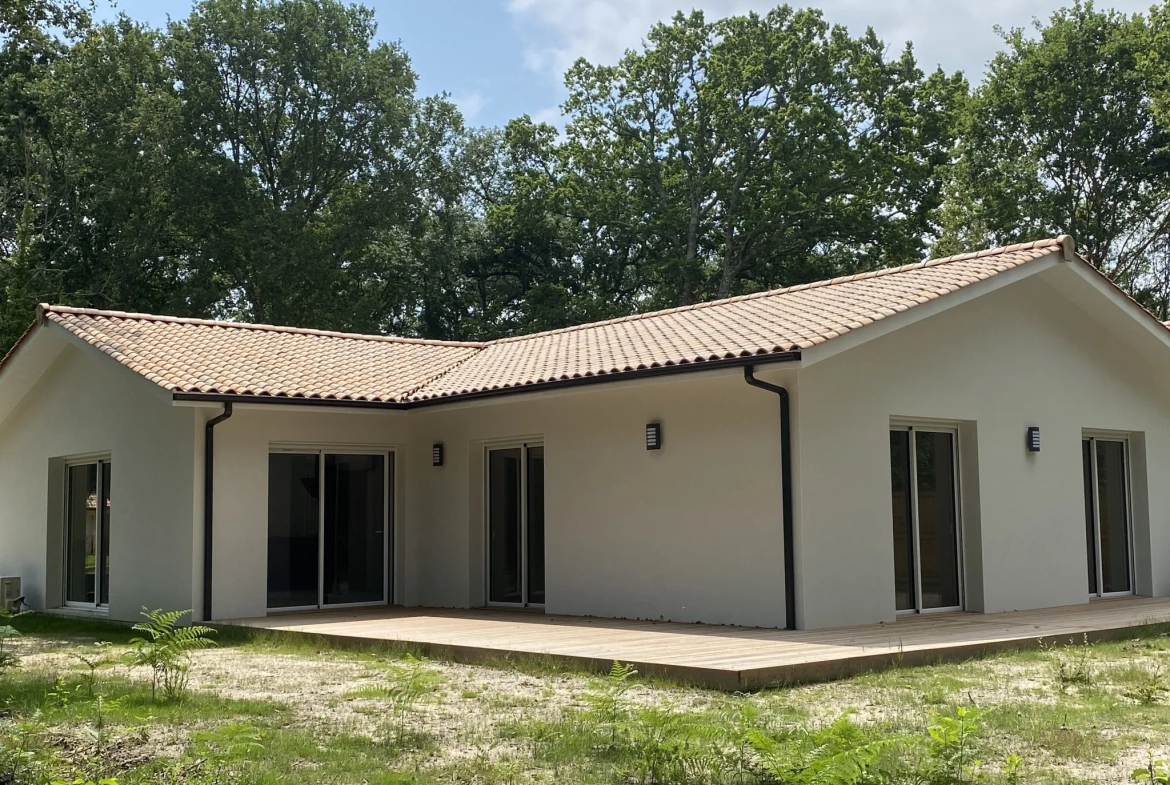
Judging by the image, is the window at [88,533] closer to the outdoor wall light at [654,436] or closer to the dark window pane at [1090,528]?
the outdoor wall light at [654,436]

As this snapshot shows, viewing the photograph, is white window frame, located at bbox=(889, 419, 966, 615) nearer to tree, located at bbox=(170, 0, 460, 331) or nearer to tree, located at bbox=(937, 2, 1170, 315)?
tree, located at bbox=(937, 2, 1170, 315)

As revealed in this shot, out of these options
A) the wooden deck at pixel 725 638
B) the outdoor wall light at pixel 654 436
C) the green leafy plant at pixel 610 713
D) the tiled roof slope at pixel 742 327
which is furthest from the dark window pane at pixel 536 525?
the green leafy plant at pixel 610 713

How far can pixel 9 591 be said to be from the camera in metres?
16.2

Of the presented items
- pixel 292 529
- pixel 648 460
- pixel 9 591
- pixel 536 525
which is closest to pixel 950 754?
pixel 648 460

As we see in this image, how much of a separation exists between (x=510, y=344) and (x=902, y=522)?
7856 mm

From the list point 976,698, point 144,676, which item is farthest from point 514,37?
point 976,698

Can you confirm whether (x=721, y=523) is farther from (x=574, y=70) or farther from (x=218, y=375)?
(x=574, y=70)

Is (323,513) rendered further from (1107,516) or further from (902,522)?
(1107,516)

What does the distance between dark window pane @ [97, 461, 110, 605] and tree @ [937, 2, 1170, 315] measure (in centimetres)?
2492

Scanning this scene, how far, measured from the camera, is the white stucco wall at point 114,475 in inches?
543

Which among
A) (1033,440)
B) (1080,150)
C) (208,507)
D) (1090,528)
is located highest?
(1080,150)

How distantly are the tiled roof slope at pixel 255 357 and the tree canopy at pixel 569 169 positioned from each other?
1379cm

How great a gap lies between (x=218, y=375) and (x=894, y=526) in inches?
311

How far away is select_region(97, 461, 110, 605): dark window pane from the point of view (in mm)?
15312
